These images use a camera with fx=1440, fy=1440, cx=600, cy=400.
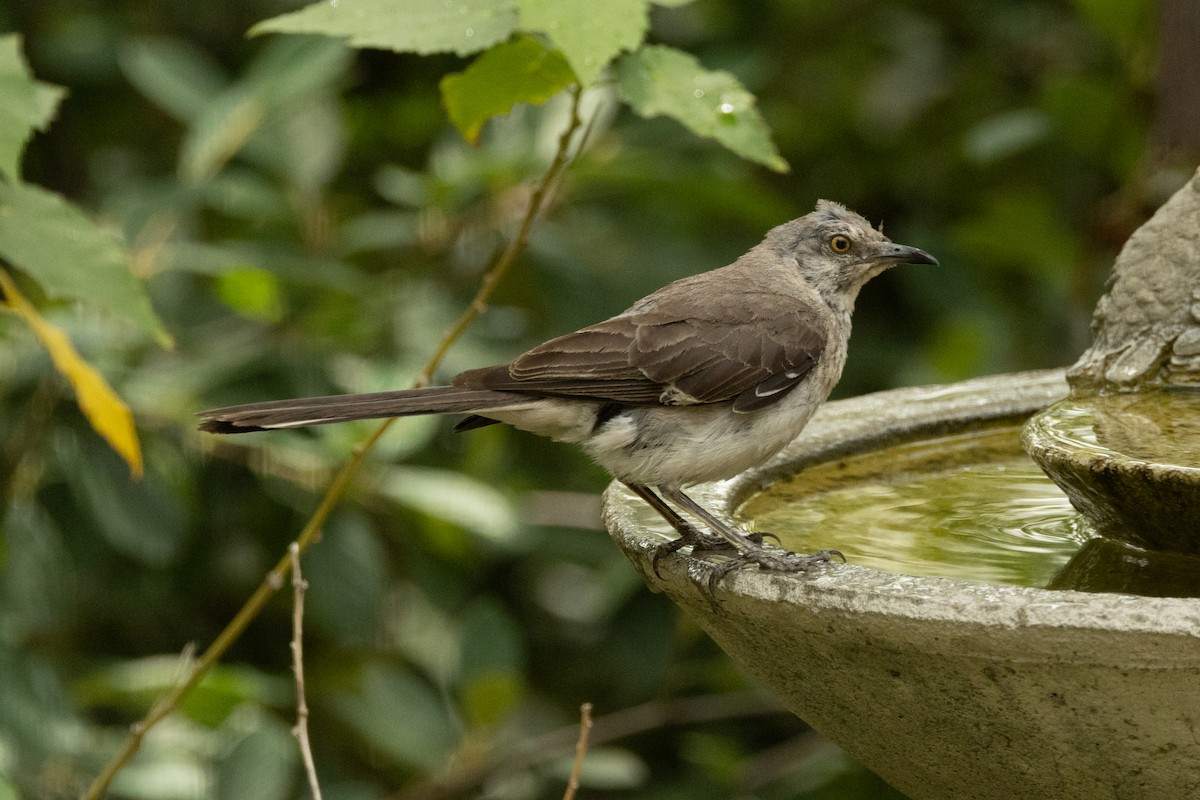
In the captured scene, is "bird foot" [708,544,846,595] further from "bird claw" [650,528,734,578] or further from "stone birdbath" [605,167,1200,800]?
"bird claw" [650,528,734,578]

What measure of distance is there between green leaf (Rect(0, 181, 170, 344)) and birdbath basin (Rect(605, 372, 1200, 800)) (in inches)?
46.3

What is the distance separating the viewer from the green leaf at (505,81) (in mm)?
3074

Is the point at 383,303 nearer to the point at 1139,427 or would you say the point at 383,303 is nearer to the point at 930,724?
the point at 1139,427

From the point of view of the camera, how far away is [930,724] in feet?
8.28

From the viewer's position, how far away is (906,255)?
4055 mm

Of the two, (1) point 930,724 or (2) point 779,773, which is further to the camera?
(2) point 779,773

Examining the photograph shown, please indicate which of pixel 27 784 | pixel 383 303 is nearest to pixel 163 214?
pixel 383 303

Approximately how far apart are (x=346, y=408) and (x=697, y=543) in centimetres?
83

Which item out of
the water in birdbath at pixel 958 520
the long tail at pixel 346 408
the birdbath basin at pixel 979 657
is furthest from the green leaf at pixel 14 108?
the water in birdbath at pixel 958 520

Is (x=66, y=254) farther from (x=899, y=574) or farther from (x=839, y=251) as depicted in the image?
(x=839, y=251)

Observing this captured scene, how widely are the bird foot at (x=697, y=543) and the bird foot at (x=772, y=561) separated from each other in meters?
0.15

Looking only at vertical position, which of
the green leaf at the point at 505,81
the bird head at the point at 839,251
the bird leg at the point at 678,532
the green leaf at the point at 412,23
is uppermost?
the green leaf at the point at 412,23

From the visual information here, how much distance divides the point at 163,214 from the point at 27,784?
1.99 metres

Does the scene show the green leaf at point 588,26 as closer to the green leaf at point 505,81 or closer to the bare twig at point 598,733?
the green leaf at point 505,81
